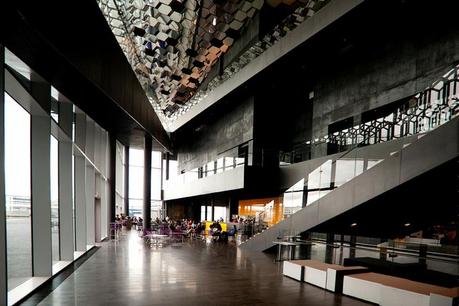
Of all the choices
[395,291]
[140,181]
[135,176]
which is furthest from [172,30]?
[140,181]

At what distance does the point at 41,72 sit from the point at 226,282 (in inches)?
184

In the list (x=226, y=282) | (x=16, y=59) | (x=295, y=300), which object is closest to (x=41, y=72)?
(x=16, y=59)

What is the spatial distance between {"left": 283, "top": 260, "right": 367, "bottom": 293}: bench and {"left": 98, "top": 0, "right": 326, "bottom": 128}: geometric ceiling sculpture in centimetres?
640

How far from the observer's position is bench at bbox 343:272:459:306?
397 centimetres

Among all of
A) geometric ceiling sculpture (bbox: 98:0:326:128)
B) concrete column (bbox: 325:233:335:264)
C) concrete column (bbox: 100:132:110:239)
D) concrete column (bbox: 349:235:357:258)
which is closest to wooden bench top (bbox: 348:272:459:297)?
concrete column (bbox: 349:235:357:258)

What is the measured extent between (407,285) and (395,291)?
533mm

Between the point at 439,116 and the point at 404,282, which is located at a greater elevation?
the point at 439,116

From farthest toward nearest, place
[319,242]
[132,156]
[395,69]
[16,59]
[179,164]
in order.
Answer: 1. [179,164]
2. [132,156]
3. [395,69]
4. [319,242]
5. [16,59]

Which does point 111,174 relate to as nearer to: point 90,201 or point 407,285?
point 90,201

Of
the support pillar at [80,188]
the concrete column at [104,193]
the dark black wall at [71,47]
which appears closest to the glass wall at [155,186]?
the concrete column at [104,193]

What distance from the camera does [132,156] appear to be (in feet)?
87.0

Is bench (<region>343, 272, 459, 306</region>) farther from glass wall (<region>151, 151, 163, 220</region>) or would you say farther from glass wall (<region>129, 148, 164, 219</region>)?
glass wall (<region>151, 151, 163, 220</region>)

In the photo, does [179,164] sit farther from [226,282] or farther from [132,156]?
[226,282]

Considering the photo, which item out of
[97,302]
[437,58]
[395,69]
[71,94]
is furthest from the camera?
[395,69]
